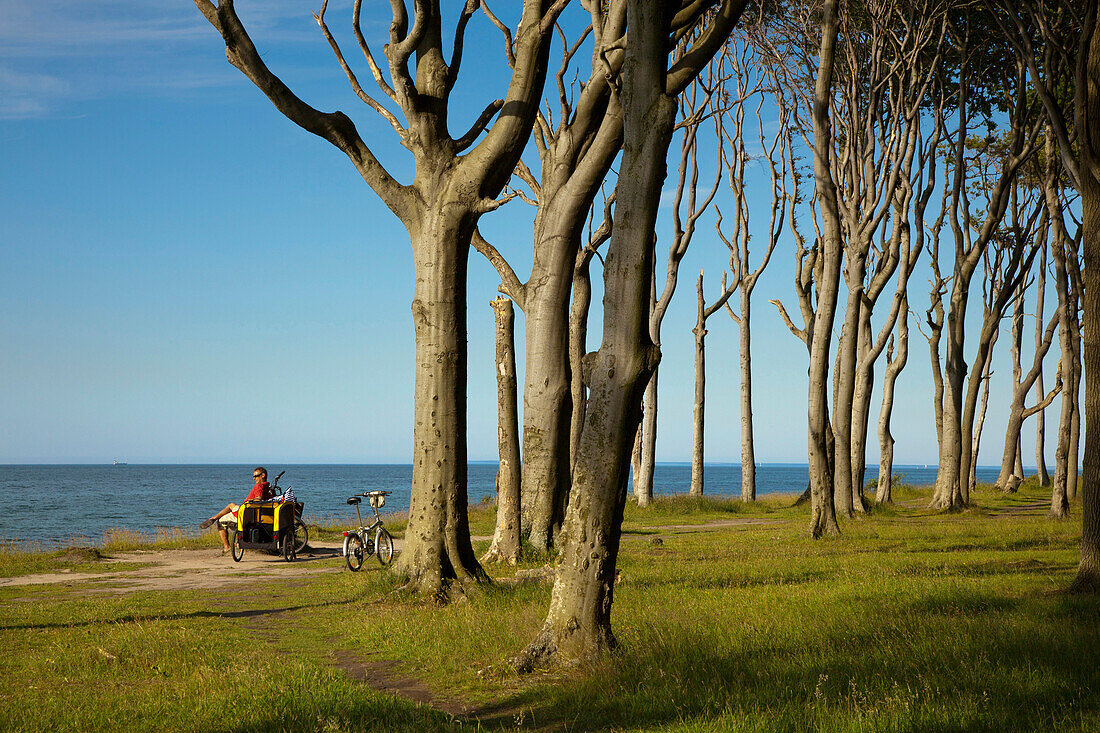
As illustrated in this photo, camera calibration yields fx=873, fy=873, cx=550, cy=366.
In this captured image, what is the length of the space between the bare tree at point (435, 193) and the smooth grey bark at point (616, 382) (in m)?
3.64

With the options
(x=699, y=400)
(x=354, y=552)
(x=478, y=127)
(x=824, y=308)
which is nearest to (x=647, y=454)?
(x=699, y=400)

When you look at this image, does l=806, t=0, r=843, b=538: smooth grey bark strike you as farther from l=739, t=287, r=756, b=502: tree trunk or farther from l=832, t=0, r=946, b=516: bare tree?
l=739, t=287, r=756, b=502: tree trunk

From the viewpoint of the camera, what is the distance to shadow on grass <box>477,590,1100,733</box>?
4.84 m

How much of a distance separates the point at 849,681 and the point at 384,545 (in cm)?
1040

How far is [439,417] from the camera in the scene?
404 inches

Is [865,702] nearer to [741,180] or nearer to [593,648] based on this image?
[593,648]

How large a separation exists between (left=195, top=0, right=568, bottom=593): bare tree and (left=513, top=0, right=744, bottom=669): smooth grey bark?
364 cm

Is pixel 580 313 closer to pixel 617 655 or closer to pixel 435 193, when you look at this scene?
pixel 435 193

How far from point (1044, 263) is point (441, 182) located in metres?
24.9

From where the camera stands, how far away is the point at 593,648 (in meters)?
6.42

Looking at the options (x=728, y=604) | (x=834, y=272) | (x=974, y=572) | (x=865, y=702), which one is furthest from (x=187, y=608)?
(x=834, y=272)

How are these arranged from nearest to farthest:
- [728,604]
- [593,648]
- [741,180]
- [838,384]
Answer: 1. [593,648]
2. [728,604]
3. [838,384]
4. [741,180]

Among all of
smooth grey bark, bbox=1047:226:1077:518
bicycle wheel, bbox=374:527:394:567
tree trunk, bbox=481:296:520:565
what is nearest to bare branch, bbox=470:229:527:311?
tree trunk, bbox=481:296:520:565

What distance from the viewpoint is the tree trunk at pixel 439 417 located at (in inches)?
400
